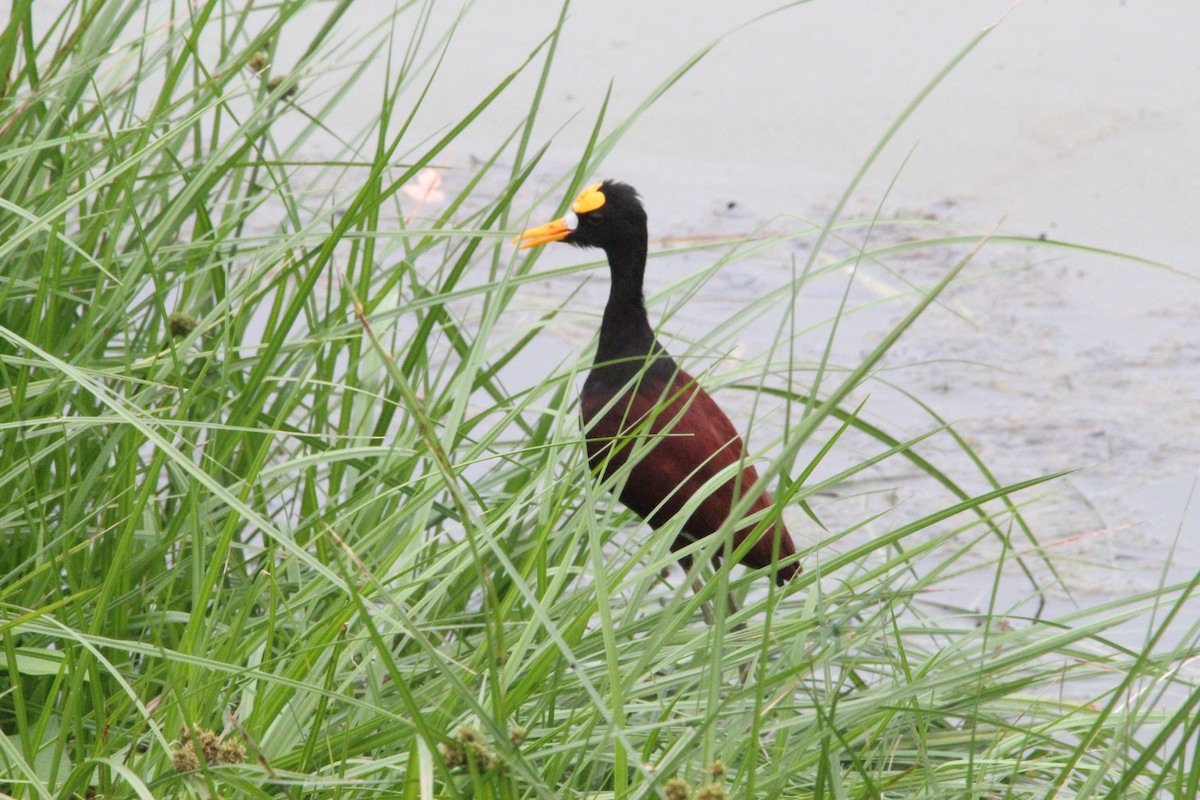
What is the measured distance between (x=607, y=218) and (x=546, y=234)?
200mm

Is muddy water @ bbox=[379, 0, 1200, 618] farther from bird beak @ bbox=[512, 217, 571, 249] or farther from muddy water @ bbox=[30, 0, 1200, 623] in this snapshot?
bird beak @ bbox=[512, 217, 571, 249]

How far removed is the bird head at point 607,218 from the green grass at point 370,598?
302mm

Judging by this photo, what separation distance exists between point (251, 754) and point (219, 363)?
2.21 feet

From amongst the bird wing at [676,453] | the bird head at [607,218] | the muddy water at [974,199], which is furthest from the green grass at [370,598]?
the muddy water at [974,199]

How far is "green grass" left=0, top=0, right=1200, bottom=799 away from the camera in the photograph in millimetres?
1131

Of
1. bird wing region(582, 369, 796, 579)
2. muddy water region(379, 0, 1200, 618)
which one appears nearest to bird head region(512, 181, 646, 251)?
bird wing region(582, 369, 796, 579)

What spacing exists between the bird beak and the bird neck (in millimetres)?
94

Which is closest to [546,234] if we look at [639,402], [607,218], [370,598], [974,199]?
[607,218]

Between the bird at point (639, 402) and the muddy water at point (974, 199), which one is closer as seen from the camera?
the bird at point (639, 402)

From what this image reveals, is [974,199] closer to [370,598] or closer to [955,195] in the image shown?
[955,195]

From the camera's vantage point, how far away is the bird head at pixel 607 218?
2297mm

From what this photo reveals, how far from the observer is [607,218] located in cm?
232

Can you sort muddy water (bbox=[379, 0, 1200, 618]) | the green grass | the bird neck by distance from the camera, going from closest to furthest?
1. the green grass
2. the bird neck
3. muddy water (bbox=[379, 0, 1200, 618])

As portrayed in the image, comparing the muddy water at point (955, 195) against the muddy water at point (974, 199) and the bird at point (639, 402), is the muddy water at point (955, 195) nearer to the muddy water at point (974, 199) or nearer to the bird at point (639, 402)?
the muddy water at point (974, 199)
